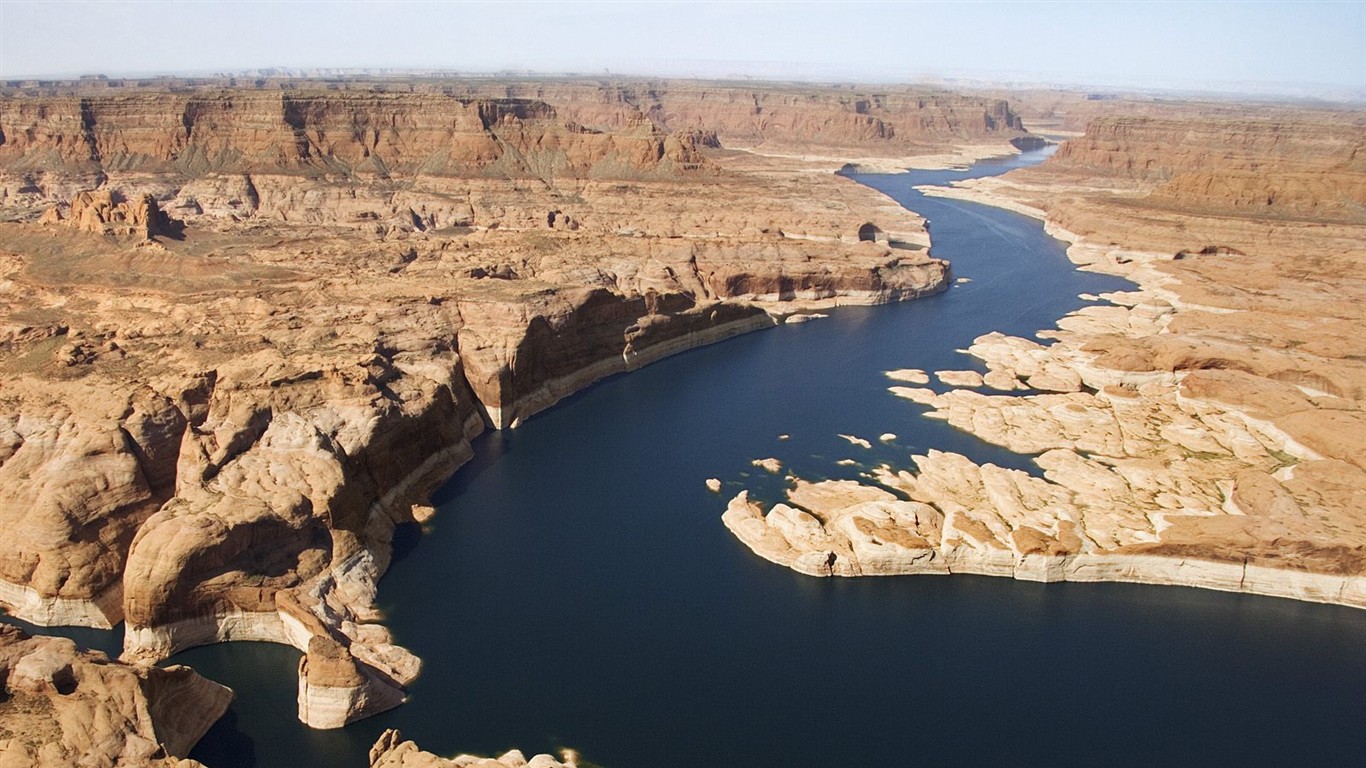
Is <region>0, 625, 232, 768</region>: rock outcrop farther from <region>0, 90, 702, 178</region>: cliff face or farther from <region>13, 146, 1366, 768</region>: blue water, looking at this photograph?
<region>0, 90, 702, 178</region>: cliff face

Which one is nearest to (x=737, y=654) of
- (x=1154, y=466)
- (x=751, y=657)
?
(x=751, y=657)

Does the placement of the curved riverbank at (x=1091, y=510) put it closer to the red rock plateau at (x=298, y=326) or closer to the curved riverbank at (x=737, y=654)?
the curved riverbank at (x=737, y=654)

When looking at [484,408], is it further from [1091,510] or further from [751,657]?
[1091,510]

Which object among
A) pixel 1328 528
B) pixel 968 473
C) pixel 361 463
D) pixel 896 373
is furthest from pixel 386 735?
pixel 896 373

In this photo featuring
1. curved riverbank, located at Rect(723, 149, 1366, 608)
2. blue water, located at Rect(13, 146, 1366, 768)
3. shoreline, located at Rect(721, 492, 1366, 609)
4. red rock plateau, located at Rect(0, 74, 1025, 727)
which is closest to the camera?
blue water, located at Rect(13, 146, 1366, 768)

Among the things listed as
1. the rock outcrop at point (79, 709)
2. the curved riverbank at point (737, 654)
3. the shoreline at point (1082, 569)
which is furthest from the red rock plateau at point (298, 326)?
the shoreline at point (1082, 569)

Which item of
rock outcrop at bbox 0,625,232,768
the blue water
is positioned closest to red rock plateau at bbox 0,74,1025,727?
the blue water
